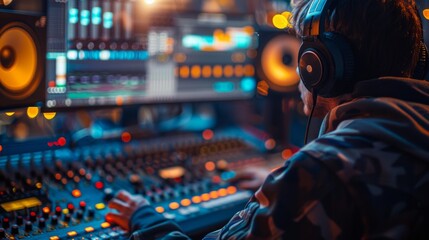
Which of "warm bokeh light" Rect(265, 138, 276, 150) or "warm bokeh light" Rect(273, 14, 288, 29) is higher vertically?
"warm bokeh light" Rect(273, 14, 288, 29)

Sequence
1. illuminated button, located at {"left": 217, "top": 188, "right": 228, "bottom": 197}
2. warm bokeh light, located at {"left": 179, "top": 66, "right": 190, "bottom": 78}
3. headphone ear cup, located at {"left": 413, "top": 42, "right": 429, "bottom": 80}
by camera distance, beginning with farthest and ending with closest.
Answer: warm bokeh light, located at {"left": 179, "top": 66, "right": 190, "bottom": 78} < illuminated button, located at {"left": 217, "top": 188, "right": 228, "bottom": 197} < headphone ear cup, located at {"left": 413, "top": 42, "right": 429, "bottom": 80}

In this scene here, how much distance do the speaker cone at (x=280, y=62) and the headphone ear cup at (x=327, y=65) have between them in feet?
3.17

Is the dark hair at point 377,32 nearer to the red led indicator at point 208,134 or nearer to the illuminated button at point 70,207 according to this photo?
the illuminated button at point 70,207

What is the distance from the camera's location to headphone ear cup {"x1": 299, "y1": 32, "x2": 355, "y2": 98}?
1.05m

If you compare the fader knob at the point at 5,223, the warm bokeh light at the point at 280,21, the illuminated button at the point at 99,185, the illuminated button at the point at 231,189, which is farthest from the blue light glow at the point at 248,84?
the fader knob at the point at 5,223

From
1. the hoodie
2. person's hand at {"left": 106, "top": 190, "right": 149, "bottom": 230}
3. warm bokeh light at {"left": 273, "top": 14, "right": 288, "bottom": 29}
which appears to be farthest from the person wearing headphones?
warm bokeh light at {"left": 273, "top": 14, "right": 288, "bottom": 29}

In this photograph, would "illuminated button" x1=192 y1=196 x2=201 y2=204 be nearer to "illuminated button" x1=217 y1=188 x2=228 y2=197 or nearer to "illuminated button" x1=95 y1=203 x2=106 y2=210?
"illuminated button" x1=217 y1=188 x2=228 y2=197

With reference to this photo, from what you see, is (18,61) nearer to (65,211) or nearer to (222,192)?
(65,211)

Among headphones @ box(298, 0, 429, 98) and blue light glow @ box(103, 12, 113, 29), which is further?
blue light glow @ box(103, 12, 113, 29)

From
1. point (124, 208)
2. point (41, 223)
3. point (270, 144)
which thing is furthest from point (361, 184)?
point (270, 144)

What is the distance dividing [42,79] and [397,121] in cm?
97

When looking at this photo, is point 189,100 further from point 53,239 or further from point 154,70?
point 53,239

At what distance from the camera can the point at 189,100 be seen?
196 cm

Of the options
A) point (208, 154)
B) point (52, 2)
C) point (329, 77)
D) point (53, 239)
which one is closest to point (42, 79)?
point (52, 2)
